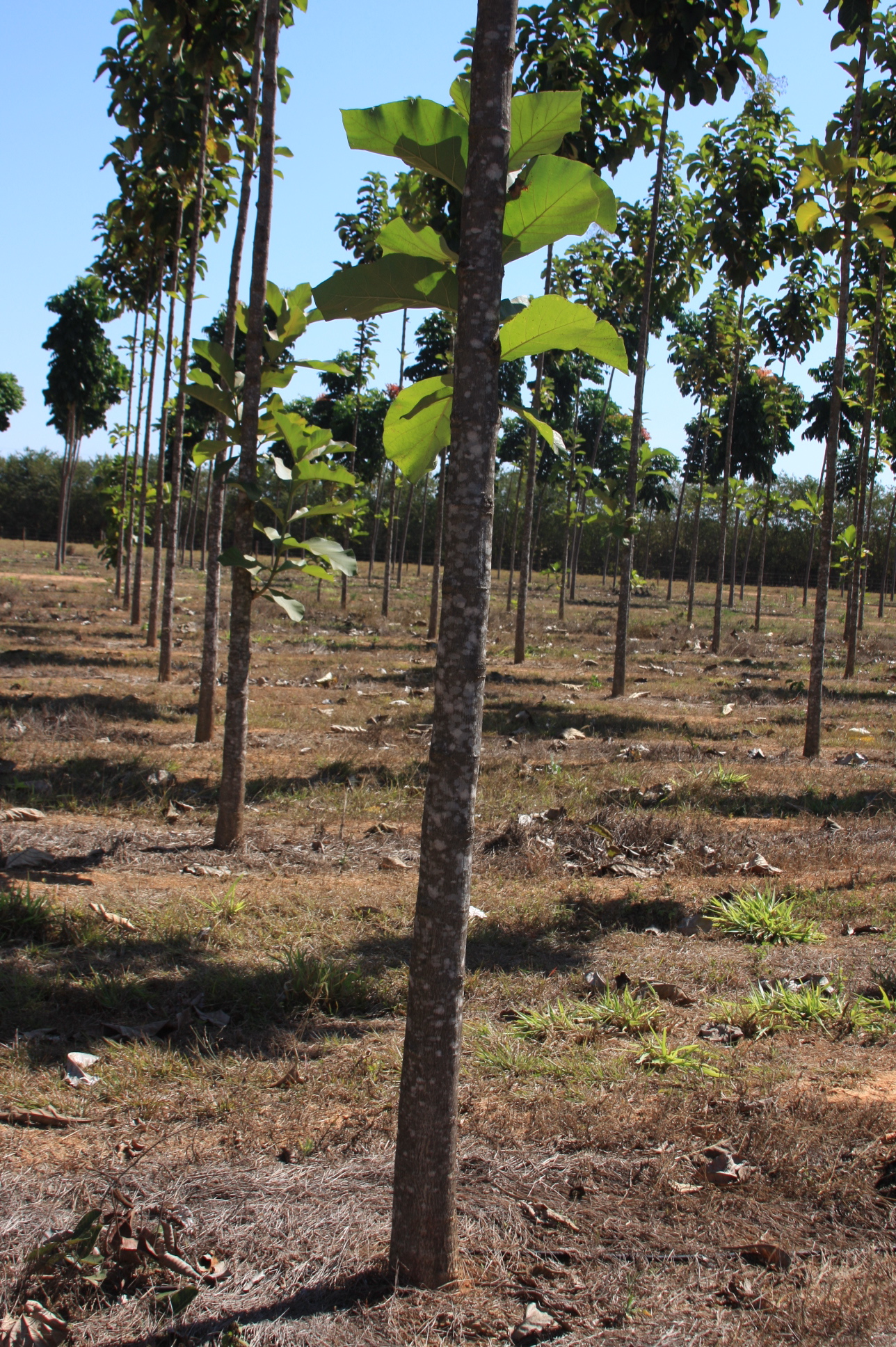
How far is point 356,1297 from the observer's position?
2541 millimetres

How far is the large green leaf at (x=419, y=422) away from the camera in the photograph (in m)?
2.61

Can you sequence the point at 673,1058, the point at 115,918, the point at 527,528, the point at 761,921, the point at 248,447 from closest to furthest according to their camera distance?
1. the point at 673,1058
2. the point at 115,918
3. the point at 761,921
4. the point at 248,447
5. the point at 527,528

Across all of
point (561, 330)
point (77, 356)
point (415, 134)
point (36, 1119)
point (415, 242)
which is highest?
point (77, 356)

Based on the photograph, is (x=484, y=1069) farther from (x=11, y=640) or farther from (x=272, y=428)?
(x=11, y=640)

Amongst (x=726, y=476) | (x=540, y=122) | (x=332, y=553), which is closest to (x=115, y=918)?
(x=332, y=553)

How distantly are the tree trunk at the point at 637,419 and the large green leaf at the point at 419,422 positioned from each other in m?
11.1

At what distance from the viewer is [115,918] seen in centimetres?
512

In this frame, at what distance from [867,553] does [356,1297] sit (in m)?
15.5

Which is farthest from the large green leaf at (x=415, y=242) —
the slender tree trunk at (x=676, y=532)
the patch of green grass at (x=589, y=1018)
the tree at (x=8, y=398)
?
the tree at (x=8, y=398)

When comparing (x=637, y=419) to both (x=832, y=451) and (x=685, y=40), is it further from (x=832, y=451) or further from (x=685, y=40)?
(x=685, y=40)

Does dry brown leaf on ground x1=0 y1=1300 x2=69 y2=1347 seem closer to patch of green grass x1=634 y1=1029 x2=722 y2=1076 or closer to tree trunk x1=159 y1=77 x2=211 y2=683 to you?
patch of green grass x1=634 y1=1029 x2=722 y2=1076

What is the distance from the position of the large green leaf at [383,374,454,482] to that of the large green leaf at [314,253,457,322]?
0.22 metres

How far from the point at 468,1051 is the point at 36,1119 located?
174 cm

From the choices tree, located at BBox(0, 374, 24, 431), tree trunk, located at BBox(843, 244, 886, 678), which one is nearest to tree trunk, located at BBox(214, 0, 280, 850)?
tree trunk, located at BBox(843, 244, 886, 678)
